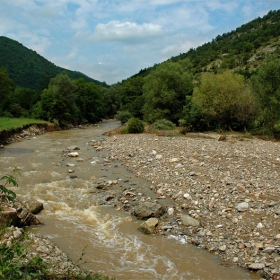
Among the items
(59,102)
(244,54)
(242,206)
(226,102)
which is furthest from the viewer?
(244,54)

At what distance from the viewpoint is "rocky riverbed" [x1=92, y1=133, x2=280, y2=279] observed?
6887 millimetres

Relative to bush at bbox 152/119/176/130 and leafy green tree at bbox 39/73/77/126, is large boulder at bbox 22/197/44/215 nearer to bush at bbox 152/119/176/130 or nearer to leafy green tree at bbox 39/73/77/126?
bush at bbox 152/119/176/130

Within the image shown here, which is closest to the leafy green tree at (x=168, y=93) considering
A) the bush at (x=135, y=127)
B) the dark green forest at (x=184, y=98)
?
the dark green forest at (x=184, y=98)

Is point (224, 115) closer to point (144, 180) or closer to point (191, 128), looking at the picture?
point (191, 128)

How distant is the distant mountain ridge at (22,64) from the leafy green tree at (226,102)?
7759 centimetres

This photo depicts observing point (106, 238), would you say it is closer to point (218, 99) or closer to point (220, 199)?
point (220, 199)

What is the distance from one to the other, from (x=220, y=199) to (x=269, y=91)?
17.2 m

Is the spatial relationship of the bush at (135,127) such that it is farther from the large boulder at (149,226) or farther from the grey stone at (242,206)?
the large boulder at (149,226)

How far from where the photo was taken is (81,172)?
48.2ft

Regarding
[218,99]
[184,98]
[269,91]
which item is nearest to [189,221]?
[269,91]

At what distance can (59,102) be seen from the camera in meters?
43.5

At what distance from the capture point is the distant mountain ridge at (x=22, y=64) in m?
104

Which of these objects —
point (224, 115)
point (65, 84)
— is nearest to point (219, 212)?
point (224, 115)

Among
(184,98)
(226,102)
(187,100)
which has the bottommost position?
(226,102)
